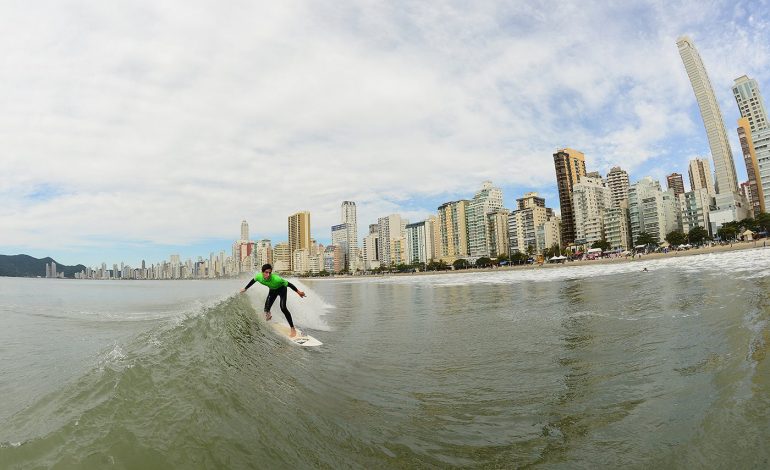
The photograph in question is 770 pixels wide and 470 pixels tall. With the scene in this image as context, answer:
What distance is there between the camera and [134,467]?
341 cm

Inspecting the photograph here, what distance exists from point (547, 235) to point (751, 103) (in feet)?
410

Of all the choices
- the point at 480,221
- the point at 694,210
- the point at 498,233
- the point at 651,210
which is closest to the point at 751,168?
the point at 694,210

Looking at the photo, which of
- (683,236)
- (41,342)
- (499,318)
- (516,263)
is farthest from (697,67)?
(41,342)

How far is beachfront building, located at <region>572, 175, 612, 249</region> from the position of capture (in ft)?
462

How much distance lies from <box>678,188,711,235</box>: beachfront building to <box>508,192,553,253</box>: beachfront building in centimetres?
4852

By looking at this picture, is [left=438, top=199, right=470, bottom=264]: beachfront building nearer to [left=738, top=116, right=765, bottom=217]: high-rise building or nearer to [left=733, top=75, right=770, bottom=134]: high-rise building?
[left=738, top=116, right=765, bottom=217]: high-rise building

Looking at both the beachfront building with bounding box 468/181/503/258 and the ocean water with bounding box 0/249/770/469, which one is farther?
the beachfront building with bounding box 468/181/503/258

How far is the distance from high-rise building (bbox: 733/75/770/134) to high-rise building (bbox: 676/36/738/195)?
10874 millimetres

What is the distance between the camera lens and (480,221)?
18338 cm

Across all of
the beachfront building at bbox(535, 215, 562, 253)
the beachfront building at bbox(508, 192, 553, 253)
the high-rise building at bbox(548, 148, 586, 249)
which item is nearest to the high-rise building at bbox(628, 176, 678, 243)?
the high-rise building at bbox(548, 148, 586, 249)

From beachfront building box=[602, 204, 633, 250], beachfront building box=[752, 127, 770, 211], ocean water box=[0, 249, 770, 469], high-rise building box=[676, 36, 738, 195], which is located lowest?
ocean water box=[0, 249, 770, 469]

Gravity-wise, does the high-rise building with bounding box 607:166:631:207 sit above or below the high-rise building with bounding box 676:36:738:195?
below

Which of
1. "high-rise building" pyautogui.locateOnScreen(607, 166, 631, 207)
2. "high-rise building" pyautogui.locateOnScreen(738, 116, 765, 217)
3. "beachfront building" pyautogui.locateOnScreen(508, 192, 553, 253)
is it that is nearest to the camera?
"high-rise building" pyautogui.locateOnScreen(738, 116, 765, 217)

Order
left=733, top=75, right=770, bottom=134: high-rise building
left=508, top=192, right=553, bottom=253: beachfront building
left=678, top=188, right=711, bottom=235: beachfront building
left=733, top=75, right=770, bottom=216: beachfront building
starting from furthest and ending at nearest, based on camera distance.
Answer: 1. left=733, top=75, right=770, bottom=134: high-rise building
2. left=508, top=192, right=553, bottom=253: beachfront building
3. left=733, top=75, right=770, bottom=216: beachfront building
4. left=678, top=188, right=711, bottom=235: beachfront building
